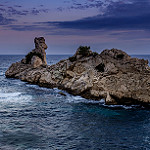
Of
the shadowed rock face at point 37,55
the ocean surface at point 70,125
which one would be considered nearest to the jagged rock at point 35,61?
the shadowed rock face at point 37,55

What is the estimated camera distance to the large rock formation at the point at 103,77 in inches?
1501

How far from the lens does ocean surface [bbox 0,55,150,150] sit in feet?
71.9

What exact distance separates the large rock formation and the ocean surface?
2.78m

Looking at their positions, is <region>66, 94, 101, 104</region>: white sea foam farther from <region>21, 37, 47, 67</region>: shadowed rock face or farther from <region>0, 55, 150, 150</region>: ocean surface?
<region>21, 37, 47, 67</region>: shadowed rock face

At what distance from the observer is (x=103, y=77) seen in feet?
139

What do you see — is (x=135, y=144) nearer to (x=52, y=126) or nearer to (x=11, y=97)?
(x=52, y=126)

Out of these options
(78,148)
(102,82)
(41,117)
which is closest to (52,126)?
(41,117)

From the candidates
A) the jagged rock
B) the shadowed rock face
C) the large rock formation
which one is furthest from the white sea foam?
the shadowed rock face

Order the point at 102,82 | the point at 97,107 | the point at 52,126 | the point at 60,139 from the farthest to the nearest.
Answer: the point at 102,82, the point at 97,107, the point at 52,126, the point at 60,139

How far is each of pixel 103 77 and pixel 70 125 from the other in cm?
1748

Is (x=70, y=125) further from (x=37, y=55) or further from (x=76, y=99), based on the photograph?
(x=37, y=55)

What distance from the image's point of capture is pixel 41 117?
30.7 m

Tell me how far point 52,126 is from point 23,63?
55729 mm

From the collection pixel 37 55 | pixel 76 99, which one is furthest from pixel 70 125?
pixel 37 55
